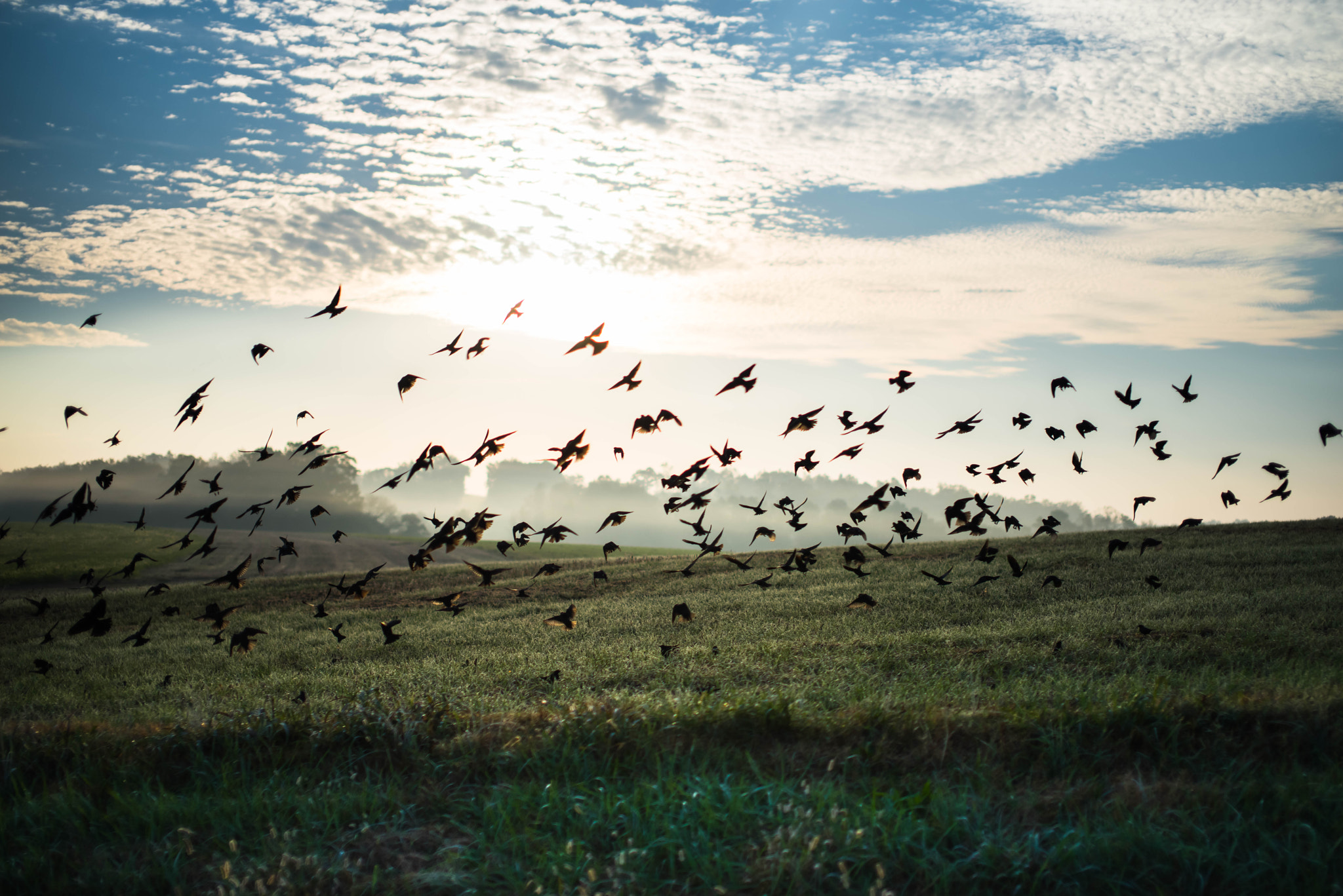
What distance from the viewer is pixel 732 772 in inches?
211

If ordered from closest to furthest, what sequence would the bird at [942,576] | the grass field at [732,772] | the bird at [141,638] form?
1. the grass field at [732,772]
2. the bird at [141,638]
3. the bird at [942,576]

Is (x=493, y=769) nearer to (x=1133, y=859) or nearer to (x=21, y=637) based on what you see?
(x=1133, y=859)

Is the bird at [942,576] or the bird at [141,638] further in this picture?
the bird at [942,576]

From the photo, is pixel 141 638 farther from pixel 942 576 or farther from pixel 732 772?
pixel 942 576

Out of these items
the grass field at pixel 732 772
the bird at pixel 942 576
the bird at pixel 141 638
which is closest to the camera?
the grass field at pixel 732 772

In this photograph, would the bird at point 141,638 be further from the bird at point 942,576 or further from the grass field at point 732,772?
the bird at point 942,576

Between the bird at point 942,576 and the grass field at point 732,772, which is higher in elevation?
the grass field at point 732,772

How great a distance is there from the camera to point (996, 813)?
4.66 m

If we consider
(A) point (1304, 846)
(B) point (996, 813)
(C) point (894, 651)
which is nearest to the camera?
(A) point (1304, 846)

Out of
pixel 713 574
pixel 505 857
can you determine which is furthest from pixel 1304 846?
pixel 713 574

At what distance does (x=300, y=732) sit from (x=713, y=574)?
15.0 metres

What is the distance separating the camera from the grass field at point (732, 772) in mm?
4129

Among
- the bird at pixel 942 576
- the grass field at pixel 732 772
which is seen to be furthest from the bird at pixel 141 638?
the bird at pixel 942 576

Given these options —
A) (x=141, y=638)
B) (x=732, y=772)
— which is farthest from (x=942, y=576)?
(x=141, y=638)
